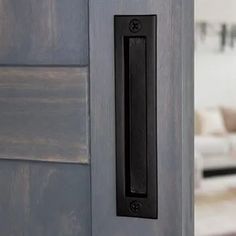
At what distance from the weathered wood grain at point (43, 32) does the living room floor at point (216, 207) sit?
373 cm

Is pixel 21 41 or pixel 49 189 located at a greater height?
pixel 21 41

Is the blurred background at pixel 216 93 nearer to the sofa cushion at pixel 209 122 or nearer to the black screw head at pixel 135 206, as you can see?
the sofa cushion at pixel 209 122

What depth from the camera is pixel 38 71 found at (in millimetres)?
946

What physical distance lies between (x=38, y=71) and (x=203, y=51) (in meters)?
6.38

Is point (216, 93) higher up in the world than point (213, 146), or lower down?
higher up

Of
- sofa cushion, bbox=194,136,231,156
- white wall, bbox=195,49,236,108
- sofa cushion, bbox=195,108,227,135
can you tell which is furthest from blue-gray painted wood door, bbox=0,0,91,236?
white wall, bbox=195,49,236,108

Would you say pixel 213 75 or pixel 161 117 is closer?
pixel 161 117

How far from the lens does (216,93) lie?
725 cm

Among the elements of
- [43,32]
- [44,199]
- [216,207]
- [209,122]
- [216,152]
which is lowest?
[216,207]

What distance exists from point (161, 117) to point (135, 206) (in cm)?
14

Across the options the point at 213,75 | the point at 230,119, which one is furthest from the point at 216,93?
the point at 230,119

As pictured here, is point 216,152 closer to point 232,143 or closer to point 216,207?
point 232,143

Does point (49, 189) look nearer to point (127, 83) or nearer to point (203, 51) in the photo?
point (127, 83)

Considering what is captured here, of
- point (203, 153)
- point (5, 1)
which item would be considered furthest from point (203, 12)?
point (5, 1)
